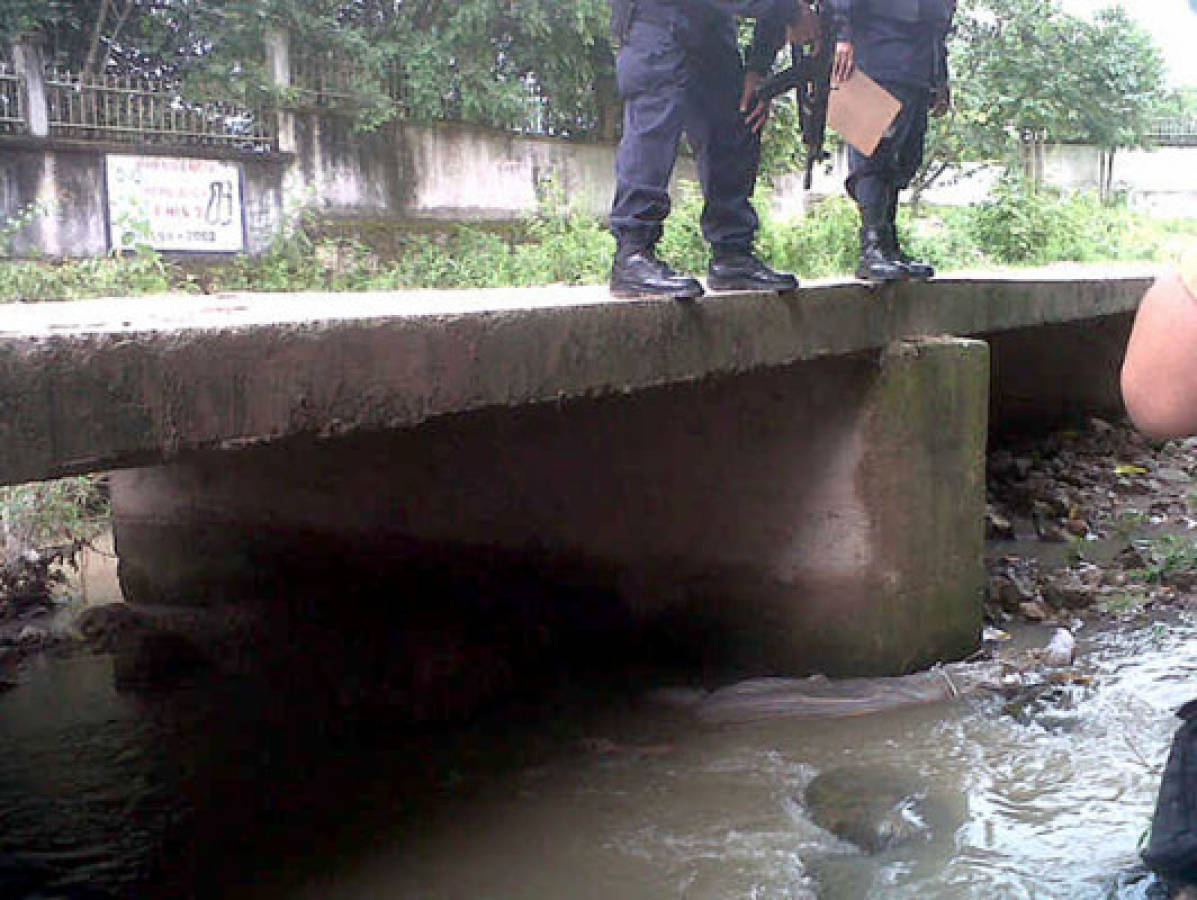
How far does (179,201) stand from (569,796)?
8699mm

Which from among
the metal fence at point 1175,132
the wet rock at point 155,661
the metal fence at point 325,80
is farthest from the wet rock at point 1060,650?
the metal fence at point 1175,132

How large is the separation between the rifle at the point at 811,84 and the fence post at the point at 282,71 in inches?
330

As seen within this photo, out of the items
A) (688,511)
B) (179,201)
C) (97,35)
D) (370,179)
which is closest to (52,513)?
(688,511)

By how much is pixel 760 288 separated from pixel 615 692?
1.46 m

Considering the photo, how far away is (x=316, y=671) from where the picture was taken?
4.61 m

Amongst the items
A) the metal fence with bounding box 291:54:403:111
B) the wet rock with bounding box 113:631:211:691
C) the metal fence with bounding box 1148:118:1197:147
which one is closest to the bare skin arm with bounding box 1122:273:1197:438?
the wet rock with bounding box 113:631:211:691

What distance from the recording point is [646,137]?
341cm

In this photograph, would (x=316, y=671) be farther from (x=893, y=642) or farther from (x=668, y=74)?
(x=668, y=74)

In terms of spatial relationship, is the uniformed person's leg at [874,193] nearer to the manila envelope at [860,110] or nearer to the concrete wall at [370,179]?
the manila envelope at [860,110]

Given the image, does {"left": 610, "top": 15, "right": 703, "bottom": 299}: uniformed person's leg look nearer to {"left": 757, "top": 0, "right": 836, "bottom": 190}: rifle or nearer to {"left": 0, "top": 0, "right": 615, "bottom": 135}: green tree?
{"left": 757, "top": 0, "right": 836, "bottom": 190}: rifle

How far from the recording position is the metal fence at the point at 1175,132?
2012 cm

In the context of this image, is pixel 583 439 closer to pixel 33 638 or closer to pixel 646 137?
pixel 646 137

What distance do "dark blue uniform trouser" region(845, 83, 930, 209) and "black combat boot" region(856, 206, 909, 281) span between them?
0.17 ft

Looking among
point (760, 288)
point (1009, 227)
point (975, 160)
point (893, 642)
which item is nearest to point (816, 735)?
point (893, 642)
